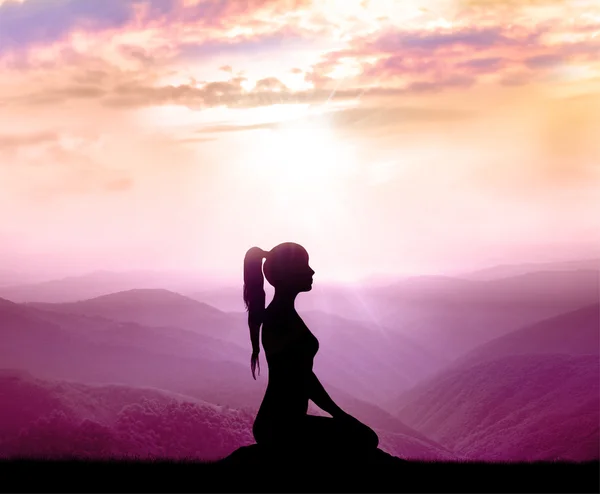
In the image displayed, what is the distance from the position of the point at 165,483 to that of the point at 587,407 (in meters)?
120

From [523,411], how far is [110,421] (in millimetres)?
87991

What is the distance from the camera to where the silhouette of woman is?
10.4 meters

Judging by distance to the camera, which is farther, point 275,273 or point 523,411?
point 523,411

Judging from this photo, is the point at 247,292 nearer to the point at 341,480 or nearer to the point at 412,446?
the point at 341,480

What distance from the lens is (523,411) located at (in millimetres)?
146500

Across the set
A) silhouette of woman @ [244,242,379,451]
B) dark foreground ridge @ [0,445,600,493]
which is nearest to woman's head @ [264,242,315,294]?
silhouette of woman @ [244,242,379,451]

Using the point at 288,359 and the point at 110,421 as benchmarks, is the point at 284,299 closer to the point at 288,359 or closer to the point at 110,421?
the point at 288,359

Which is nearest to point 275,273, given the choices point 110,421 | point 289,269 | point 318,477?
point 289,269

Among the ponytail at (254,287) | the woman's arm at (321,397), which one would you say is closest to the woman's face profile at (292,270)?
the ponytail at (254,287)

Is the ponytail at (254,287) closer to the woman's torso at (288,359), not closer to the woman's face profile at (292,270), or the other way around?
the woman's torso at (288,359)

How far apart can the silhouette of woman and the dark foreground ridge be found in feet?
0.73

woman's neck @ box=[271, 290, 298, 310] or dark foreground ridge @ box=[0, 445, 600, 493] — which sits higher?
woman's neck @ box=[271, 290, 298, 310]

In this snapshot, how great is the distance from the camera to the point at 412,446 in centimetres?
12838

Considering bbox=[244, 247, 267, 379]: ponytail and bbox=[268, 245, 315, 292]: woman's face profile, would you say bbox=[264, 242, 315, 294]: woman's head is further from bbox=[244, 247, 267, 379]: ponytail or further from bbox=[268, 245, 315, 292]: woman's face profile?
bbox=[244, 247, 267, 379]: ponytail
